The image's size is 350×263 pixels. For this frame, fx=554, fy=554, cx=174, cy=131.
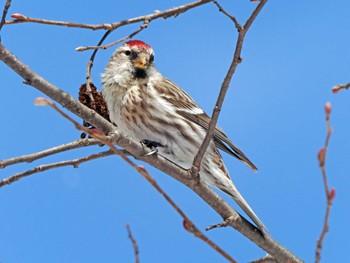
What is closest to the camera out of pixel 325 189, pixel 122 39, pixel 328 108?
pixel 325 189

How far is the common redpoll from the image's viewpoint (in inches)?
181

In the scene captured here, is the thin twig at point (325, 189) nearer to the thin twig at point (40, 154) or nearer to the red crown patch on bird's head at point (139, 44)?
the thin twig at point (40, 154)

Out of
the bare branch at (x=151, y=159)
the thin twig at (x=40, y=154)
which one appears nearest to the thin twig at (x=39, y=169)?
the thin twig at (x=40, y=154)

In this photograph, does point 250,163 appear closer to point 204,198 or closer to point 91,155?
point 204,198

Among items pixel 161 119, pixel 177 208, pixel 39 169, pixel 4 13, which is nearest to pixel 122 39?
pixel 4 13

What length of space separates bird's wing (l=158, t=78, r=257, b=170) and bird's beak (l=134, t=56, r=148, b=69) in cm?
24

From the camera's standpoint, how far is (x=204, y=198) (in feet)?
13.0

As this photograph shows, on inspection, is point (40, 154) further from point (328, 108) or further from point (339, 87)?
point (328, 108)

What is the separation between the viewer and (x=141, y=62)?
16.6ft

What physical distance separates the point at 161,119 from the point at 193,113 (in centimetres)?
48

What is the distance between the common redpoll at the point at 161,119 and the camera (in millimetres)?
4586

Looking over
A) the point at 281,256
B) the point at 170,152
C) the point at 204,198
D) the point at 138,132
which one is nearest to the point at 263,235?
the point at 281,256

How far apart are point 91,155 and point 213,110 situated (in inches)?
42.2

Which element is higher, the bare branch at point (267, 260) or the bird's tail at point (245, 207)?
the bird's tail at point (245, 207)
